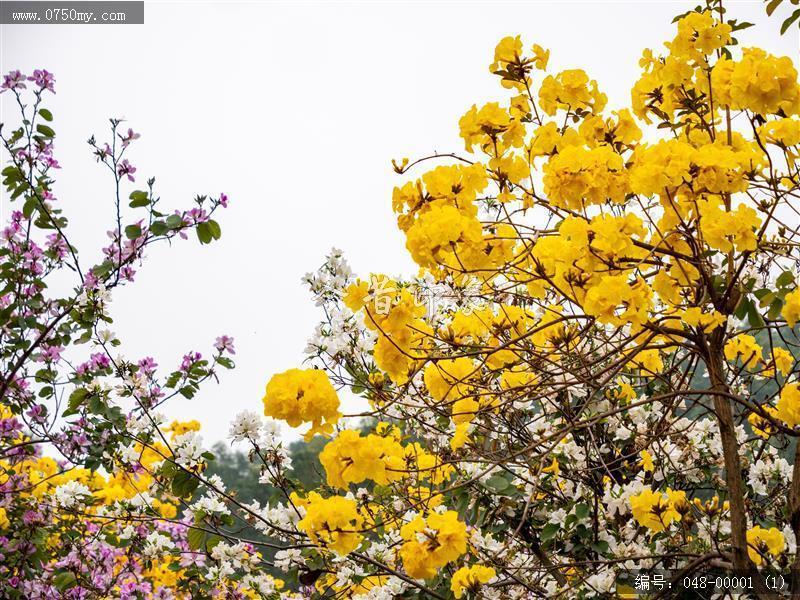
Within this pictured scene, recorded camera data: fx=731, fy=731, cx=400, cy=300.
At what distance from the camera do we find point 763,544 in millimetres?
2027

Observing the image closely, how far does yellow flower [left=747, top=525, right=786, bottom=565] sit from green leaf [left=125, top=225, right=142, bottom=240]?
243 cm

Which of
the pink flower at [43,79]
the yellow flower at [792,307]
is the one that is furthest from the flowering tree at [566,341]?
the pink flower at [43,79]

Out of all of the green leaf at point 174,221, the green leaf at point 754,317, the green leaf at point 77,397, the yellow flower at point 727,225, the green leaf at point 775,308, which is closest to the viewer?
the yellow flower at point 727,225

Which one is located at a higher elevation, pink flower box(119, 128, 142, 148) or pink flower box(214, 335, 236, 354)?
pink flower box(119, 128, 142, 148)

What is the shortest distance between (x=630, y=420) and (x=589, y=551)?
609 mm

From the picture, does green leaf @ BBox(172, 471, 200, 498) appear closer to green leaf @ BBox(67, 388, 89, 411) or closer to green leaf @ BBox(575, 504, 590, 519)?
green leaf @ BBox(67, 388, 89, 411)

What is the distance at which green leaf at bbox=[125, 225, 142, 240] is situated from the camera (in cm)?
296

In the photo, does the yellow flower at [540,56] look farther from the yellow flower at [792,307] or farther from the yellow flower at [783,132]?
the yellow flower at [792,307]

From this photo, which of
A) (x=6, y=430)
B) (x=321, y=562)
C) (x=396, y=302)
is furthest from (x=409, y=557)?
(x=6, y=430)

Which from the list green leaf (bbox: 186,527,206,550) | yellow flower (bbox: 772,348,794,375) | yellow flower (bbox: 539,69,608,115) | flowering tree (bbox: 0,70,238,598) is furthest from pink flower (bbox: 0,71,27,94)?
yellow flower (bbox: 772,348,794,375)

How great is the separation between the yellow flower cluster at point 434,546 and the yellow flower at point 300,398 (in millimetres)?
313

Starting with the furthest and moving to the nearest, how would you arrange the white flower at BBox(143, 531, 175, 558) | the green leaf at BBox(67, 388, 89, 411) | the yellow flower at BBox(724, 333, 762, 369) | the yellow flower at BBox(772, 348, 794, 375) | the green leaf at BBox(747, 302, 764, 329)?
the white flower at BBox(143, 531, 175, 558), the green leaf at BBox(67, 388, 89, 411), the yellow flower at BBox(724, 333, 762, 369), the yellow flower at BBox(772, 348, 794, 375), the green leaf at BBox(747, 302, 764, 329)

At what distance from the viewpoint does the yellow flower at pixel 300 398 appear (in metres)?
1.42

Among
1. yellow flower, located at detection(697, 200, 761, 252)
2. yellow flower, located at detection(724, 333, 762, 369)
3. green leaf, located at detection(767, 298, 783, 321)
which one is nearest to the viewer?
yellow flower, located at detection(697, 200, 761, 252)
